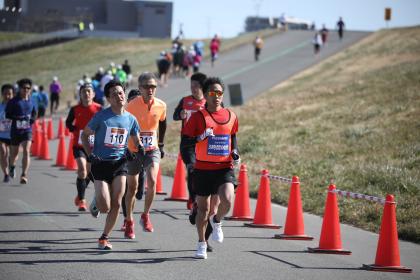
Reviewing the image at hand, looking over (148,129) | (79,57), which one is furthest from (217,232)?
(79,57)

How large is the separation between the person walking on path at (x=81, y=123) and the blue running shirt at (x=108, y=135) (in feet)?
12.7

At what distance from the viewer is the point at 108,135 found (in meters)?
10.7

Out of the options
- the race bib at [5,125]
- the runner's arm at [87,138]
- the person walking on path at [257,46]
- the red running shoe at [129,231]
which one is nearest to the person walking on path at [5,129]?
the race bib at [5,125]

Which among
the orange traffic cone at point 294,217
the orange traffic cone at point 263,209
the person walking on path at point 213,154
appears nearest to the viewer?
the person walking on path at point 213,154

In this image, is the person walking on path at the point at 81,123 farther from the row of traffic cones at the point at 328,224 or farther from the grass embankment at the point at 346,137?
the grass embankment at the point at 346,137

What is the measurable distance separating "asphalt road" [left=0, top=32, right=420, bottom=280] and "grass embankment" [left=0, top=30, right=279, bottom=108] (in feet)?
154

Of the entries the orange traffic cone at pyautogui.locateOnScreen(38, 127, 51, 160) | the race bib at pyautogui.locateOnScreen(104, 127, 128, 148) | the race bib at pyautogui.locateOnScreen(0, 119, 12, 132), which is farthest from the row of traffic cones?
the orange traffic cone at pyautogui.locateOnScreen(38, 127, 51, 160)

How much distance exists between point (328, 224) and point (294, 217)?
3.92 ft

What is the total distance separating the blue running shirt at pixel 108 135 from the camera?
10.6m

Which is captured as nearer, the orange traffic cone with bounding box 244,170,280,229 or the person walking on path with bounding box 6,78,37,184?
the orange traffic cone with bounding box 244,170,280,229

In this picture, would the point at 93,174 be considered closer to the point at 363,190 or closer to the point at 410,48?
the point at 363,190

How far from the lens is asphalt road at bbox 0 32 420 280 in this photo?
30.9 feet

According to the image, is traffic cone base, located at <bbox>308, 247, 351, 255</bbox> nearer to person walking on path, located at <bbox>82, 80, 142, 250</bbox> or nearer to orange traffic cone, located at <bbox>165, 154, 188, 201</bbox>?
person walking on path, located at <bbox>82, 80, 142, 250</bbox>

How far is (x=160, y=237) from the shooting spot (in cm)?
1195
